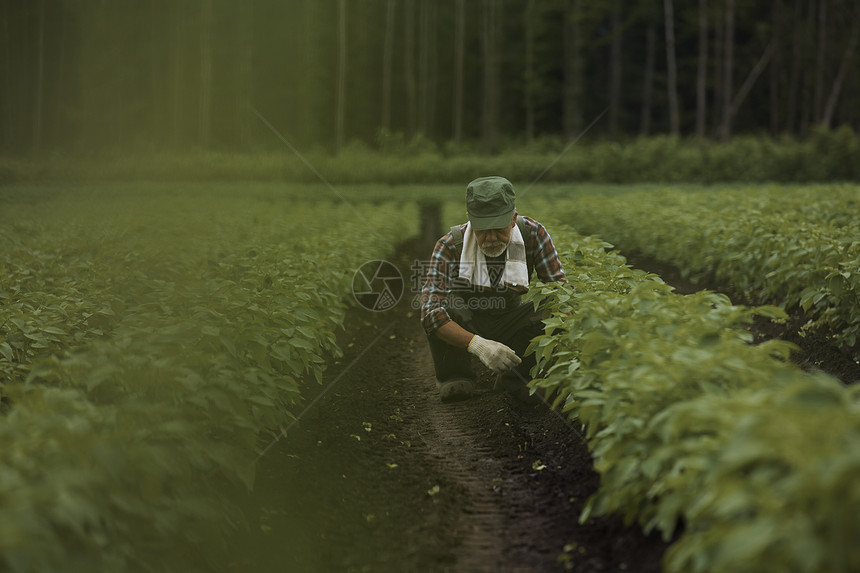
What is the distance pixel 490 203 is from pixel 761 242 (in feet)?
14.5

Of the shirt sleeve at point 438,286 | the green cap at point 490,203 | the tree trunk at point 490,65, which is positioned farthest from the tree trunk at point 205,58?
the green cap at point 490,203

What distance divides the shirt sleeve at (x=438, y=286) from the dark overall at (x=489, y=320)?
92 mm

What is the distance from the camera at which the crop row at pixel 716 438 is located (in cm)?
181

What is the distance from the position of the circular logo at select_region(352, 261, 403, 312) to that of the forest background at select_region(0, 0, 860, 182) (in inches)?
749

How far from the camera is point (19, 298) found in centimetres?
606

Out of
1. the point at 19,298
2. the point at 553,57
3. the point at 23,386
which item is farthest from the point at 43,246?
the point at 553,57

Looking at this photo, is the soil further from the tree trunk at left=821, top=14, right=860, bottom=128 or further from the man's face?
the tree trunk at left=821, top=14, right=860, bottom=128

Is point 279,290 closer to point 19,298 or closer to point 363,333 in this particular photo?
point 19,298

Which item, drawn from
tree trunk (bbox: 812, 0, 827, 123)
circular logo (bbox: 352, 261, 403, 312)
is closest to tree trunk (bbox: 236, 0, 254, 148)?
tree trunk (bbox: 812, 0, 827, 123)

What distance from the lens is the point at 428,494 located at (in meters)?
4.08

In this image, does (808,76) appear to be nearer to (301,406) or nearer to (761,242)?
(761,242)

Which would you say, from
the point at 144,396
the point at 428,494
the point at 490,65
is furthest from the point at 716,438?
the point at 490,65

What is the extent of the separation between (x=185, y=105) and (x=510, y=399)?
168ft

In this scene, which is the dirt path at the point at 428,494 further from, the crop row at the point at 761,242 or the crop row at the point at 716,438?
the crop row at the point at 761,242
